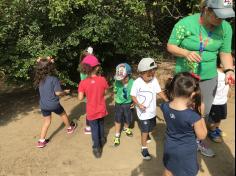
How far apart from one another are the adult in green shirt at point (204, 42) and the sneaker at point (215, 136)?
134 cm

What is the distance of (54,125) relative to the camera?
6.41 meters

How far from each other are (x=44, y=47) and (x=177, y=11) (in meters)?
2.92

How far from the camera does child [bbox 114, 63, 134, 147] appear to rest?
5582 millimetres

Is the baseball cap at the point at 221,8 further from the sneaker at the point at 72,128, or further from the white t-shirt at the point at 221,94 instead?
the sneaker at the point at 72,128

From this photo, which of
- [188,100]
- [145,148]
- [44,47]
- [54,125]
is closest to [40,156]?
[54,125]

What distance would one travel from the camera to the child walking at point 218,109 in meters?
5.43

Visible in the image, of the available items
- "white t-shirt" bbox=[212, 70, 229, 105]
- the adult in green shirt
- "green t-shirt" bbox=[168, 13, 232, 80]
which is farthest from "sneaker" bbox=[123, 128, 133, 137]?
"green t-shirt" bbox=[168, 13, 232, 80]

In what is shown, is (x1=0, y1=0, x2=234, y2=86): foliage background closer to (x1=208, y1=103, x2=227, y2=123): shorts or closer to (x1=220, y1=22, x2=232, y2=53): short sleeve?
(x1=208, y1=103, x2=227, y2=123): shorts

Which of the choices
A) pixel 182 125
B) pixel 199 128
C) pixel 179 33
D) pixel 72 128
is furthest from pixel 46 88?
pixel 199 128

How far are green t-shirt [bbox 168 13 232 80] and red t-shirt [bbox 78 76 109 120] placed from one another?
134 centimetres

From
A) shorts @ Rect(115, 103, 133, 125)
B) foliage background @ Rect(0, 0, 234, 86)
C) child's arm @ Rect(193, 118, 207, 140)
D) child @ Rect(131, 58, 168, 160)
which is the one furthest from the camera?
foliage background @ Rect(0, 0, 234, 86)

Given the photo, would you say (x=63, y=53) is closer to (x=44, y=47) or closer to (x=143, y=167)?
(x=44, y=47)

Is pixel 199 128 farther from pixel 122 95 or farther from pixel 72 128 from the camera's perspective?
pixel 72 128

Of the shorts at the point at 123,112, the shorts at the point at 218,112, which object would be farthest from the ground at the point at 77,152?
the shorts at the point at 123,112
